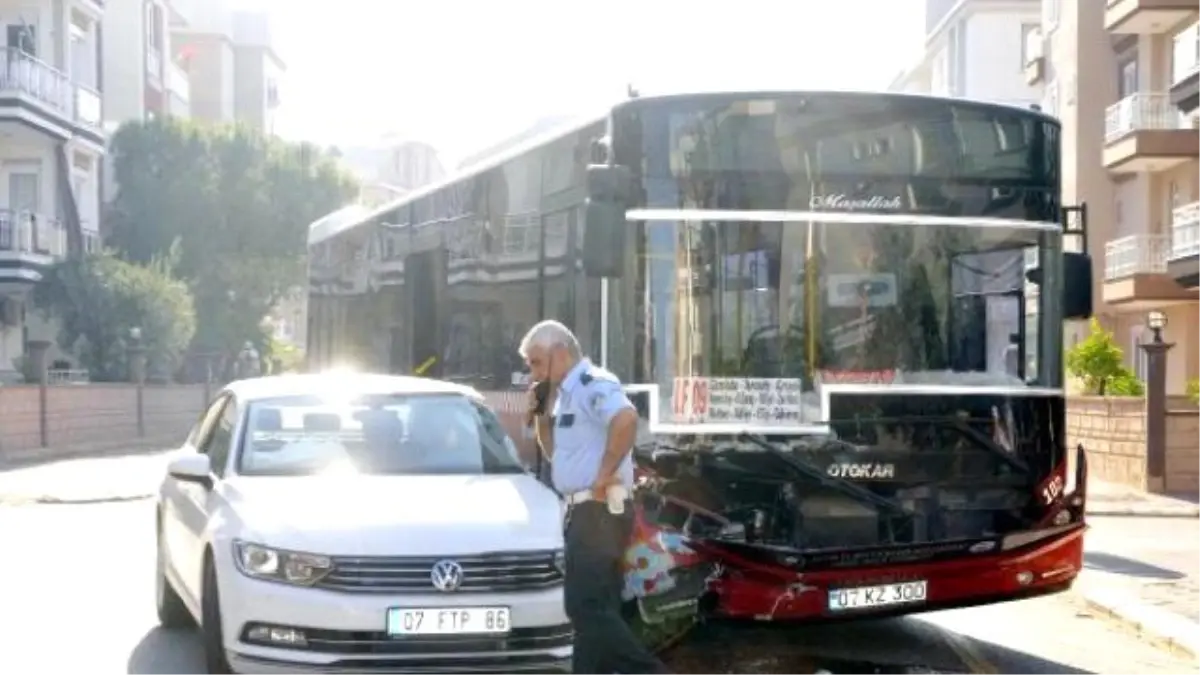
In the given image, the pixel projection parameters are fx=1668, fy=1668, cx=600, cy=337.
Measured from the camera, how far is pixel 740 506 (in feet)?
29.7

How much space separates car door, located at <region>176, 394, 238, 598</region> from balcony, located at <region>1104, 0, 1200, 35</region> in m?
29.1

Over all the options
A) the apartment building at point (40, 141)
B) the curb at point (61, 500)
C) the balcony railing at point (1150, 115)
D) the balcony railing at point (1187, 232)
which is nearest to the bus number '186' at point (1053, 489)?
the curb at point (61, 500)

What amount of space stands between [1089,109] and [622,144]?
34198mm

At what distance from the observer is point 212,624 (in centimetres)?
803

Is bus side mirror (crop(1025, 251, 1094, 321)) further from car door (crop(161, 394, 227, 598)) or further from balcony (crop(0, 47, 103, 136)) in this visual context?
balcony (crop(0, 47, 103, 136))

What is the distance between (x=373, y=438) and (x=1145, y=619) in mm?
5419

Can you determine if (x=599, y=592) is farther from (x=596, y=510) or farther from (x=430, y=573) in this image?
(x=430, y=573)

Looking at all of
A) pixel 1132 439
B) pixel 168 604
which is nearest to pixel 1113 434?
pixel 1132 439

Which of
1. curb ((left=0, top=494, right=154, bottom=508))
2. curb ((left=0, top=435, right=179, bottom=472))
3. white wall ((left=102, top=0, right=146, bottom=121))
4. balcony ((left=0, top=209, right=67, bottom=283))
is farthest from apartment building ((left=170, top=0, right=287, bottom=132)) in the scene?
curb ((left=0, top=494, right=154, bottom=508))

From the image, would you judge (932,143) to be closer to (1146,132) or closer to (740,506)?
(740,506)

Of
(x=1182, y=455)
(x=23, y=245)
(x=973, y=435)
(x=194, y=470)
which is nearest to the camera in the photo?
(x=194, y=470)

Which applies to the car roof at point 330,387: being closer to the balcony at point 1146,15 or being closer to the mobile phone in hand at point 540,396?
the mobile phone in hand at point 540,396

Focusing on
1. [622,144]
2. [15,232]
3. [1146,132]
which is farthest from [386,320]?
[15,232]

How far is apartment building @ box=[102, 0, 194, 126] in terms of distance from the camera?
2151 inches
